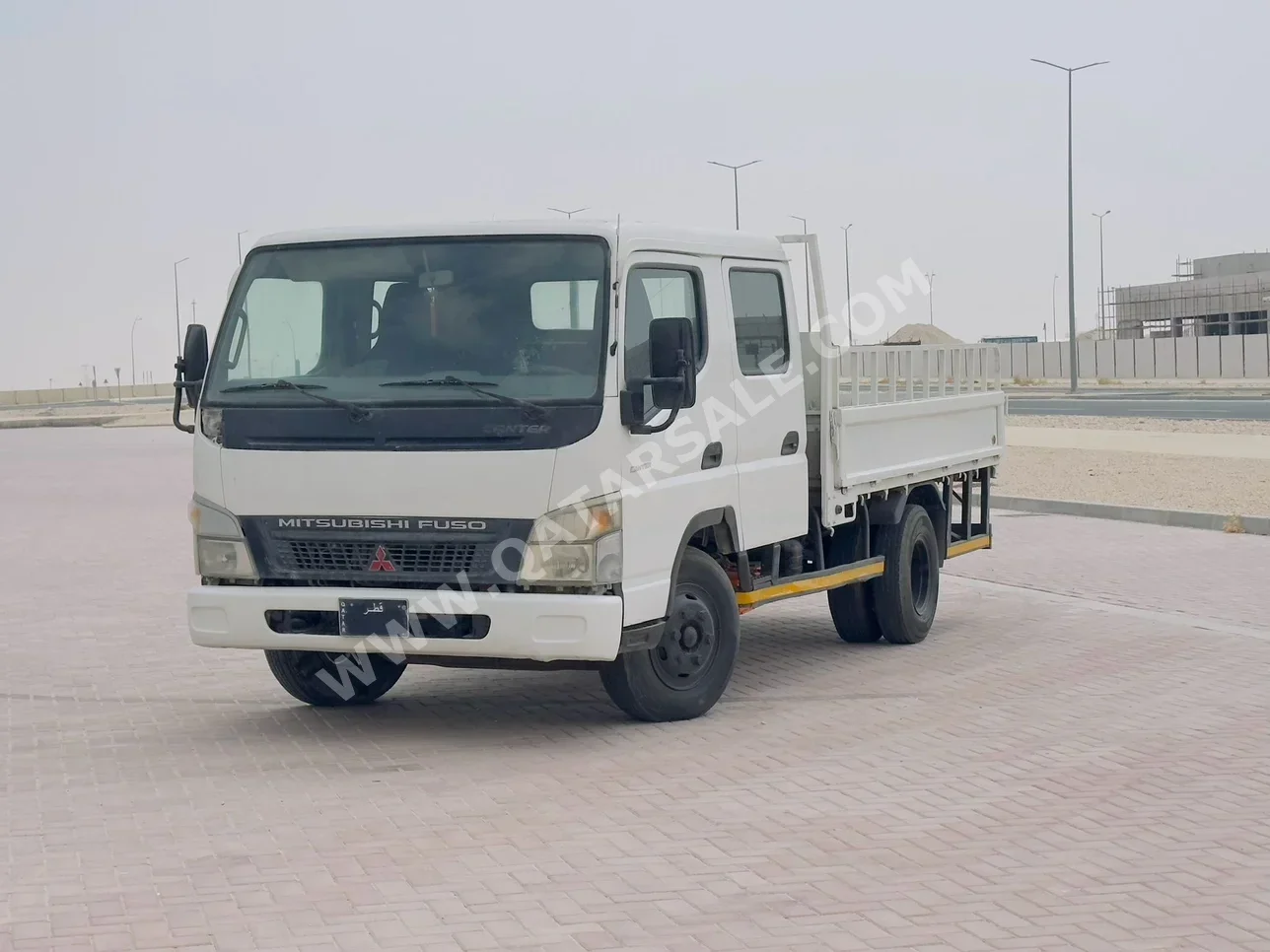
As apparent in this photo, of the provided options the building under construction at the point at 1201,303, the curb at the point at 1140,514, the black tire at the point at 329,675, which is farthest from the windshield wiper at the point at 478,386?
the building under construction at the point at 1201,303

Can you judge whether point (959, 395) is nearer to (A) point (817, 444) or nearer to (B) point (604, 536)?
(A) point (817, 444)

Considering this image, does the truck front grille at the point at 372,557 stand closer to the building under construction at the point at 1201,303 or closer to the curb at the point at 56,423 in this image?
the curb at the point at 56,423

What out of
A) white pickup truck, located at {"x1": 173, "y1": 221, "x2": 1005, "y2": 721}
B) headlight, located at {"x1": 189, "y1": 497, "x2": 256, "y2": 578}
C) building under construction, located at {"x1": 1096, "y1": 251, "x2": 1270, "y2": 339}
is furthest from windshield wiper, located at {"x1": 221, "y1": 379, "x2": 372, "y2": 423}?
building under construction, located at {"x1": 1096, "y1": 251, "x2": 1270, "y2": 339}

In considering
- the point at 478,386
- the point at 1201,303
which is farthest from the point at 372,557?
the point at 1201,303

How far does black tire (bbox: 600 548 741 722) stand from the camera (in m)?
8.89

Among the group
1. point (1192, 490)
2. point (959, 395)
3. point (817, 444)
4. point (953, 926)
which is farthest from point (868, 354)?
point (1192, 490)


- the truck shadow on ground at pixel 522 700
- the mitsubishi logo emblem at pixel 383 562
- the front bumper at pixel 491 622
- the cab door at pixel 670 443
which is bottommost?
the truck shadow on ground at pixel 522 700

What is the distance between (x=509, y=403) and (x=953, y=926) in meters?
3.49

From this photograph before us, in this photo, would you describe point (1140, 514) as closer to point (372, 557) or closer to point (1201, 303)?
point (372, 557)

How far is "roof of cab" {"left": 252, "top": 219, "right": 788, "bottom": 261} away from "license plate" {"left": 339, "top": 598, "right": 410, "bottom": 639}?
1.78 m

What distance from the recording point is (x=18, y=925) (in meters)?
5.81

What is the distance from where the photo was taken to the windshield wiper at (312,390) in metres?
8.47

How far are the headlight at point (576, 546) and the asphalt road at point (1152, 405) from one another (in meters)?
31.5

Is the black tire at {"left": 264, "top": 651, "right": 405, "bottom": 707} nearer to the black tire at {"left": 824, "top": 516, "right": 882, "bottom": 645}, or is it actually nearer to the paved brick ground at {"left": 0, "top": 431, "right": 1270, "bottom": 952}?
the paved brick ground at {"left": 0, "top": 431, "right": 1270, "bottom": 952}
